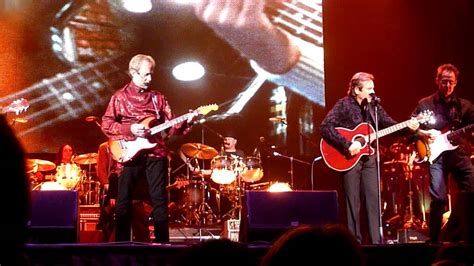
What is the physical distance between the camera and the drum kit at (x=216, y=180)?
13.0 m

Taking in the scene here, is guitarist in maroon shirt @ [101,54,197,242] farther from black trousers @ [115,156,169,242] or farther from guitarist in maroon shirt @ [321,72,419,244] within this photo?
guitarist in maroon shirt @ [321,72,419,244]

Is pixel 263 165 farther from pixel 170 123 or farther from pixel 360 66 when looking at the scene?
pixel 170 123

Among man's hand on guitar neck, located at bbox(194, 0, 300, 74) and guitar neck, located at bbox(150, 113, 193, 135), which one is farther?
man's hand on guitar neck, located at bbox(194, 0, 300, 74)

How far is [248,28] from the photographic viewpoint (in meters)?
13.7

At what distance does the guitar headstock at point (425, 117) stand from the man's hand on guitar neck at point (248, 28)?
17.9 ft

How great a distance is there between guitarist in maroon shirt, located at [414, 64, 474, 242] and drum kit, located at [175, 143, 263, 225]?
5.16 meters

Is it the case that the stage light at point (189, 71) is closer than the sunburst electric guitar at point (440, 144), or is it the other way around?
the sunburst electric guitar at point (440, 144)

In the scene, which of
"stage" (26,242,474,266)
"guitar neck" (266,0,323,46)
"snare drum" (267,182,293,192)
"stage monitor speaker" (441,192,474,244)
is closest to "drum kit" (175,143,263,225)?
"snare drum" (267,182,293,192)

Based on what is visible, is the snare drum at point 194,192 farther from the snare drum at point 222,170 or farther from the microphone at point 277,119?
the microphone at point 277,119

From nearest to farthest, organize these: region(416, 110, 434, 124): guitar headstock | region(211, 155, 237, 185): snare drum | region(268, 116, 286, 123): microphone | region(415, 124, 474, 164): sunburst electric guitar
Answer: region(415, 124, 474, 164): sunburst electric guitar
region(416, 110, 434, 124): guitar headstock
region(211, 155, 237, 185): snare drum
region(268, 116, 286, 123): microphone

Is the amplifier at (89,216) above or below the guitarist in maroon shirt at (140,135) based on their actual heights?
below

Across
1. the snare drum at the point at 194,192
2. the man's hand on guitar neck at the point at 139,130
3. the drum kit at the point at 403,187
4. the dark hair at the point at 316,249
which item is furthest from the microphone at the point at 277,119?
the dark hair at the point at 316,249

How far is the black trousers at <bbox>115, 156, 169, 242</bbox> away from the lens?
7.86m

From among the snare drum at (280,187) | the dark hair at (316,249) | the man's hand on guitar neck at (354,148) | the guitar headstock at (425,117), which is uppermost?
the guitar headstock at (425,117)
